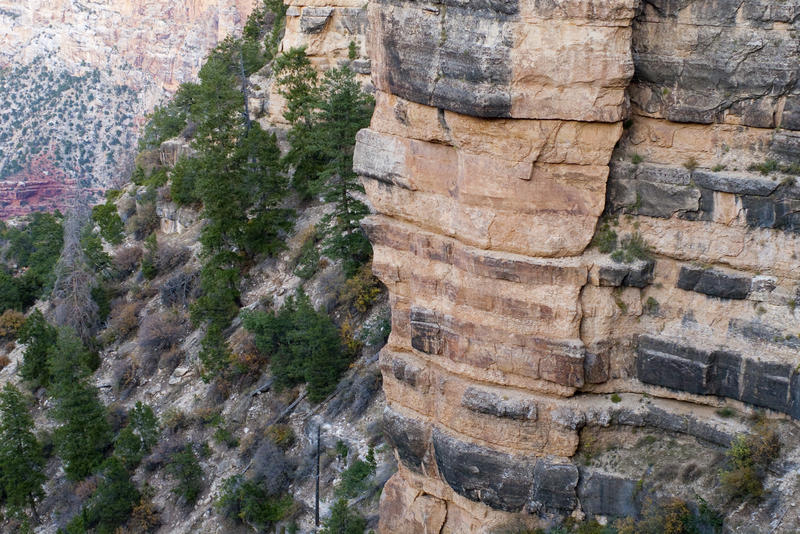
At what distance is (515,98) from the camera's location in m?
19.6

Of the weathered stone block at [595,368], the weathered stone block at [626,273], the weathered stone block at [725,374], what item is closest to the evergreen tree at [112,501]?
the weathered stone block at [595,368]

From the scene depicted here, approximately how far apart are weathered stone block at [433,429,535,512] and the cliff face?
5cm

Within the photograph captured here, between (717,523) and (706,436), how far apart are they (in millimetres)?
1937

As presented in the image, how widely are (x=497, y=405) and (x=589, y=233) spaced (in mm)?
4606

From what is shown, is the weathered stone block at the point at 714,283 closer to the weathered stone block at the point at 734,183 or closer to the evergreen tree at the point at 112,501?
the weathered stone block at the point at 734,183

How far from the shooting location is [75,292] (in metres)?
47.2

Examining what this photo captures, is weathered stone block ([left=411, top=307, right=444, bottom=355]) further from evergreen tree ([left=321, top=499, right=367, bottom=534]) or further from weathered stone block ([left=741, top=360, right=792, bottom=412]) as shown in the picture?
weathered stone block ([left=741, top=360, right=792, bottom=412])

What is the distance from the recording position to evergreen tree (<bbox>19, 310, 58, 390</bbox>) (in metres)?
44.5

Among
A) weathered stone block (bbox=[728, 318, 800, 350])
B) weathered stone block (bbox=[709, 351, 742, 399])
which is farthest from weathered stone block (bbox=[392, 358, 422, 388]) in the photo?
weathered stone block (bbox=[728, 318, 800, 350])

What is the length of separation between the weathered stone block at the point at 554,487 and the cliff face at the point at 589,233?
0.15 feet

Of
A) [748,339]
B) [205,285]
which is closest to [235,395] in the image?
[205,285]

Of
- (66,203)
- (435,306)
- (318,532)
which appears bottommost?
(66,203)

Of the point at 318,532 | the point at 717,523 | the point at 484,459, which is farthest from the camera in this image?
Answer: the point at 318,532

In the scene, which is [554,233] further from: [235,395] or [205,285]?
[205,285]
